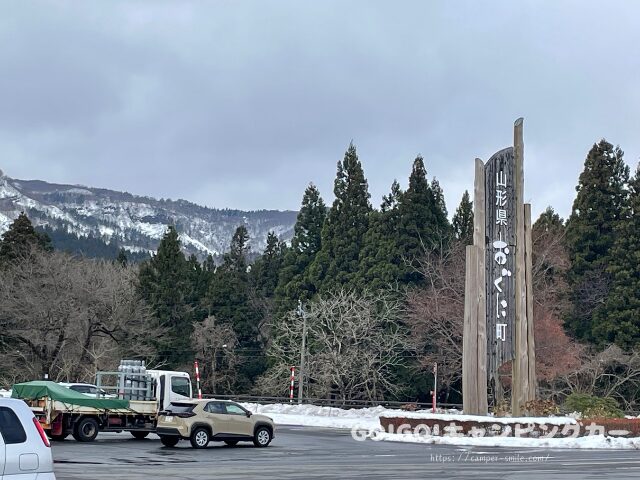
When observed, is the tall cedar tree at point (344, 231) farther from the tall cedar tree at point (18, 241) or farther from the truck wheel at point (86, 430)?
the truck wheel at point (86, 430)

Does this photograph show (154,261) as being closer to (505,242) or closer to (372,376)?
(372,376)

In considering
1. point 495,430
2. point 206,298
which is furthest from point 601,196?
point 495,430

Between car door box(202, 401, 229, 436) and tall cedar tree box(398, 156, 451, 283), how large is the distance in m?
37.2

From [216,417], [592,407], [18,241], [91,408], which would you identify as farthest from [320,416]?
[18,241]

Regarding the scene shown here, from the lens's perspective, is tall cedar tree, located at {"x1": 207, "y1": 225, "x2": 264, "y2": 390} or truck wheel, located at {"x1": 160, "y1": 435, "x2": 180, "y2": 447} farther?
tall cedar tree, located at {"x1": 207, "y1": 225, "x2": 264, "y2": 390}

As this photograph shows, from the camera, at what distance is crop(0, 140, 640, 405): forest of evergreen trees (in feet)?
182

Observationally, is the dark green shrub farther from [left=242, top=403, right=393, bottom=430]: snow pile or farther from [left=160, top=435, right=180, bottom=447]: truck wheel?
[left=160, top=435, right=180, bottom=447]: truck wheel

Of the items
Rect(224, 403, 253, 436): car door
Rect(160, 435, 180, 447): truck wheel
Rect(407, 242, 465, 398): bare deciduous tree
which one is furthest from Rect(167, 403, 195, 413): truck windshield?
Rect(407, 242, 465, 398): bare deciduous tree

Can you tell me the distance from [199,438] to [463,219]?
160 ft

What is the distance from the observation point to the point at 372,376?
58188mm

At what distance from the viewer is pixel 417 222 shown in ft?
211

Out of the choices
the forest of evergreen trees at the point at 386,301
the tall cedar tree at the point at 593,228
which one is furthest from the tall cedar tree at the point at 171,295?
the tall cedar tree at the point at 593,228

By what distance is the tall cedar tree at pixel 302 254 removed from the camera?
218 feet

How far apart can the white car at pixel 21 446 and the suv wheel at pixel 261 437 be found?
16.3 metres
